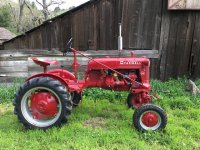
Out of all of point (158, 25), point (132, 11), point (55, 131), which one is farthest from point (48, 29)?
point (55, 131)

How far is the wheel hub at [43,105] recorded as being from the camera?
4.64 meters

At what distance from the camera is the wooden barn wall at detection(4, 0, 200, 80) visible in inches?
299

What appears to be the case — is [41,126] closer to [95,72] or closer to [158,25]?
[95,72]

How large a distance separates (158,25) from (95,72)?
11.1 ft

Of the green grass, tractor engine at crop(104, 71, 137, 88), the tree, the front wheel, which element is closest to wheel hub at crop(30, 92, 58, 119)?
the green grass

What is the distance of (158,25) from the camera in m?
7.64

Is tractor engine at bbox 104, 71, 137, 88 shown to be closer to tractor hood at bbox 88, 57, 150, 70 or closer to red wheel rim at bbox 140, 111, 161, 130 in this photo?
tractor hood at bbox 88, 57, 150, 70

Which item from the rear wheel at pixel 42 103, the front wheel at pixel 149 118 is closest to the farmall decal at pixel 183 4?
the front wheel at pixel 149 118

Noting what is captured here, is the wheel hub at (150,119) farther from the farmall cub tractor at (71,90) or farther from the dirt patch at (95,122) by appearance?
A: the dirt patch at (95,122)

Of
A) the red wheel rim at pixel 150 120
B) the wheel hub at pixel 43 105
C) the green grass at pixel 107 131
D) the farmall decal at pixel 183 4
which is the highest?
the farmall decal at pixel 183 4

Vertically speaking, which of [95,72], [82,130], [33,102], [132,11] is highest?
[132,11]

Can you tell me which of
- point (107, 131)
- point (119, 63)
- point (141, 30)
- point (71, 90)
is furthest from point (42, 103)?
point (141, 30)

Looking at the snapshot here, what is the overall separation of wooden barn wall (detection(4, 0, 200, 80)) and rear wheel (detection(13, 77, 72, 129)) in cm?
357

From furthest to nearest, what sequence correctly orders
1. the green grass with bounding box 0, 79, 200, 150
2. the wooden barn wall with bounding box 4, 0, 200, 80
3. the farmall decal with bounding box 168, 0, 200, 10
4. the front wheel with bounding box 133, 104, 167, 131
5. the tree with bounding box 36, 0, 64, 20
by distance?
the tree with bounding box 36, 0, 64, 20
the wooden barn wall with bounding box 4, 0, 200, 80
the farmall decal with bounding box 168, 0, 200, 10
the front wheel with bounding box 133, 104, 167, 131
the green grass with bounding box 0, 79, 200, 150
